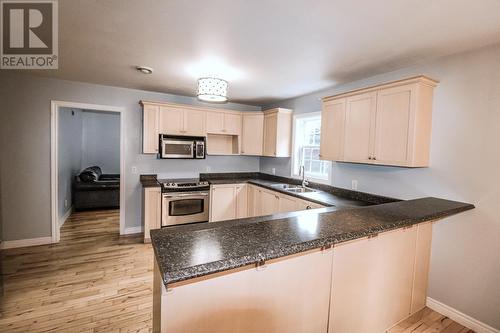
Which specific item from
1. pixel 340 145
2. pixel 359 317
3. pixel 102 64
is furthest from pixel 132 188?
pixel 359 317

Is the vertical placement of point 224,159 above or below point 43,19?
below

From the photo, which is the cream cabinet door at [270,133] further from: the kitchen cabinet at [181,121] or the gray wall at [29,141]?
the gray wall at [29,141]

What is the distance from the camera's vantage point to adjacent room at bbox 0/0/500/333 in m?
1.39

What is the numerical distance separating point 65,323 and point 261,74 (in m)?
3.19

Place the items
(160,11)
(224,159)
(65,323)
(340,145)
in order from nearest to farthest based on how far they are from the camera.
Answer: (160,11)
(65,323)
(340,145)
(224,159)

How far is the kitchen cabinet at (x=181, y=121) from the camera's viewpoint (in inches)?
160

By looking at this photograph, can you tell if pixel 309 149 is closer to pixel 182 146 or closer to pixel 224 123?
pixel 224 123

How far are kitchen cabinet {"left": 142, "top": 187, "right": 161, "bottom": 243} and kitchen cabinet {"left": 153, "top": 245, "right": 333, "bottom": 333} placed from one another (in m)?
2.60

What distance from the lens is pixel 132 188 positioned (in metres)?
4.16

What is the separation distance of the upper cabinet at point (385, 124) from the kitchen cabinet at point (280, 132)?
50.4 inches

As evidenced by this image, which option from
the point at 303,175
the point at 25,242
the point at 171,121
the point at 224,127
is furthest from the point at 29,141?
the point at 303,175

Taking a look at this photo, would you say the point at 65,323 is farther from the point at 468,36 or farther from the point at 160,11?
the point at 468,36

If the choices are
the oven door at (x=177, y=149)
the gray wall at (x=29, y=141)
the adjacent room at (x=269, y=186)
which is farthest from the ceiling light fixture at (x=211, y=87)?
the gray wall at (x=29, y=141)

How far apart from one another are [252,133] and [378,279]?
3.38 metres
